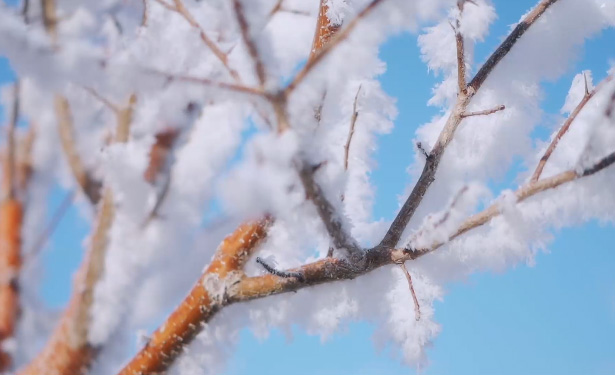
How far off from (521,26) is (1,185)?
2.75ft

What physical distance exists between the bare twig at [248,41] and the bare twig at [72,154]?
36 centimetres

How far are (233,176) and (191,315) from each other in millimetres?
353

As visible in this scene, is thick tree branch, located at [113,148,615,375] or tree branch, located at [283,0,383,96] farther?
thick tree branch, located at [113,148,615,375]

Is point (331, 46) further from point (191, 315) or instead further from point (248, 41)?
point (191, 315)

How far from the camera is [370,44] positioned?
15.3 inches

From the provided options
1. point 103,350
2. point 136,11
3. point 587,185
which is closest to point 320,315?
point 103,350

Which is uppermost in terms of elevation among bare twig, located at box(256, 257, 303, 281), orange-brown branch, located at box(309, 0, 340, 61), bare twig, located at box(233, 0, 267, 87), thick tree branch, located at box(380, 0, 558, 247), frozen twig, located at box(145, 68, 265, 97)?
bare twig, located at box(233, 0, 267, 87)

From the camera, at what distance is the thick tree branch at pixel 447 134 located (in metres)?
0.61

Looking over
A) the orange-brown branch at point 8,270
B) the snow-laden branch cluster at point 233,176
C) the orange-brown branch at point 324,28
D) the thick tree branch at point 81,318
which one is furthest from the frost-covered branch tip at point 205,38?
the orange-brown branch at point 8,270

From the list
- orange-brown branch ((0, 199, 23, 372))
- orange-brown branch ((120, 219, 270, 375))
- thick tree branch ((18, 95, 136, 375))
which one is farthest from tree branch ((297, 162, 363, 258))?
orange-brown branch ((0, 199, 23, 372))

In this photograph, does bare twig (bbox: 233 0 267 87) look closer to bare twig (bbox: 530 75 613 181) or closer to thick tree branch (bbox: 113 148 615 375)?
thick tree branch (bbox: 113 148 615 375)

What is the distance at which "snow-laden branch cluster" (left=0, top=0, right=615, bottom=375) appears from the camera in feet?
1.26

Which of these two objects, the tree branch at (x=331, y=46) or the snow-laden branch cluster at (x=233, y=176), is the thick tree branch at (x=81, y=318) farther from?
the tree branch at (x=331, y=46)

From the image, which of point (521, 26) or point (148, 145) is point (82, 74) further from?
point (521, 26)
